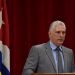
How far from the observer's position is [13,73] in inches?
178

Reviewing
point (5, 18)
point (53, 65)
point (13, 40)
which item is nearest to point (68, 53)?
point (53, 65)

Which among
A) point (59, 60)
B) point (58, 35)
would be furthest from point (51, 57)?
point (58, 35)

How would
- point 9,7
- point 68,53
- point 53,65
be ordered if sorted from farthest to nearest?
point 9,7 → point 68,53 → point 53,65

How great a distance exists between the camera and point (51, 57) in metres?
3.14

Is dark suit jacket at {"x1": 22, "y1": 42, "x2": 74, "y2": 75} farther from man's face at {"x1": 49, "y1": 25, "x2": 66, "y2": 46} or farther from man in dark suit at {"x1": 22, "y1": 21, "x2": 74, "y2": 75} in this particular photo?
man's face at {"x1": 49, "y1": 25, "x2": 66, "y2": 46}

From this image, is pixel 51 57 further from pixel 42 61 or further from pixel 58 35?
pixel 58 35

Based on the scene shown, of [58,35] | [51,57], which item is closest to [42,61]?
[51,57]

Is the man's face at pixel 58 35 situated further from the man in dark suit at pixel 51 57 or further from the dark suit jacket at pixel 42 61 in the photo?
the dark suit jacket at pixel 42 61

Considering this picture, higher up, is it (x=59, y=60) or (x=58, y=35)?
(x=58, y=35)

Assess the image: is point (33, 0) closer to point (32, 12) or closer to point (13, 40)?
point (32, 12)

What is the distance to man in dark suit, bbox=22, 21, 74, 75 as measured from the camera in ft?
10.1

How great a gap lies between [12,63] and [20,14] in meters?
0.80

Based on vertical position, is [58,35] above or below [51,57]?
above

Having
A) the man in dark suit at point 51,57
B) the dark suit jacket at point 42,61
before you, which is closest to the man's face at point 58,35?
the man in dark suit at point 51,57
